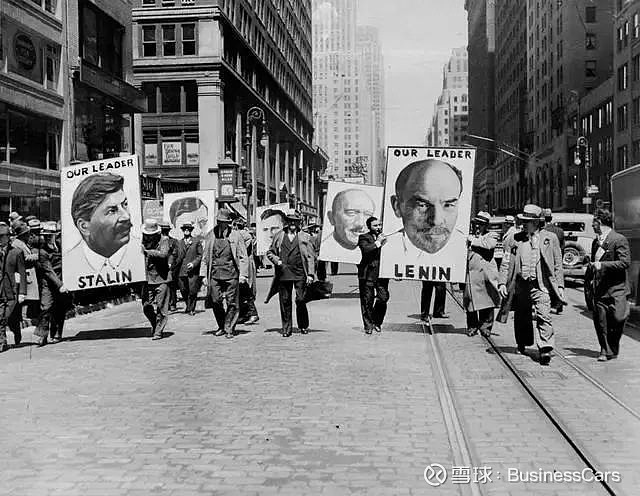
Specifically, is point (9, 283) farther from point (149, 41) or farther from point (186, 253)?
point (149, 41)

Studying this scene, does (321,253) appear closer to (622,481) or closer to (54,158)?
(54,158)

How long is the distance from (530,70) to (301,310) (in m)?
87.0

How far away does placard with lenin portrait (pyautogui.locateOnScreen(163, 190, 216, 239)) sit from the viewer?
21484 millimetres

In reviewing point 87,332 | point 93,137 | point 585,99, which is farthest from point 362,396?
point 585,99

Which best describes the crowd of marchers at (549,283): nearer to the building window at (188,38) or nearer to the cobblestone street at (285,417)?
the cobblestone street at (285,417)

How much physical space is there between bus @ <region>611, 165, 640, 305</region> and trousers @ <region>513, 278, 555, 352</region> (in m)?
5.17

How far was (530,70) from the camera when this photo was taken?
310 ft

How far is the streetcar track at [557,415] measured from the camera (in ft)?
18.6

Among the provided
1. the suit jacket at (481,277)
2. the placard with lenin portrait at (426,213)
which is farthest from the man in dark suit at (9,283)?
the suit jacket at (481,277)

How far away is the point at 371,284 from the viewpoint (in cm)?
1335

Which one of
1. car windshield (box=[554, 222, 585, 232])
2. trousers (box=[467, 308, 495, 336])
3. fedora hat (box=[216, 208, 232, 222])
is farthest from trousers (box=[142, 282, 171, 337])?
car windshield (box=[554, 222, 585, 232])

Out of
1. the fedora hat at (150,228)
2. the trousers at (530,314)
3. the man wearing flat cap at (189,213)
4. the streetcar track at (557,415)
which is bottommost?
the streetcar track at (557,415)

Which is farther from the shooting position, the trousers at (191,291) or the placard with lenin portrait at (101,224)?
the trousers at (191,291)

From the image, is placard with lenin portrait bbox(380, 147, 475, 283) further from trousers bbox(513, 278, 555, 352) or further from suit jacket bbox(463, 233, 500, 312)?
trousers bbox(513, 278, 555, 352)
